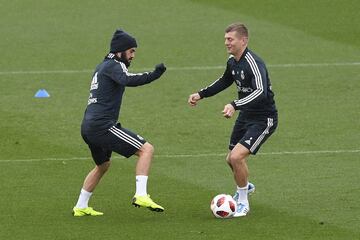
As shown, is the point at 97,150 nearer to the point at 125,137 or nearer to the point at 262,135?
the point at 125,137

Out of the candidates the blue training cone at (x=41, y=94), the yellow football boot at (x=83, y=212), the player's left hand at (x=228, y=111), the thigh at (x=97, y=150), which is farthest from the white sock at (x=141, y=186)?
the blue training cone at (x=41, y=94)

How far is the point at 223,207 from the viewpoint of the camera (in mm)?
14781

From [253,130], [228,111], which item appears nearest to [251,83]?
[253,130]

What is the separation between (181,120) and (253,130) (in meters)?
5.89

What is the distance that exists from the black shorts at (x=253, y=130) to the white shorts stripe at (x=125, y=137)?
4.42 feet

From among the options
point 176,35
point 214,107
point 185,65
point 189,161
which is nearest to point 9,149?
point 189,161

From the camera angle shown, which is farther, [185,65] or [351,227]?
[185,65]

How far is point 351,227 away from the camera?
46.8 ft

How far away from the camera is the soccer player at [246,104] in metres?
15.0

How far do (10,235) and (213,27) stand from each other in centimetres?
1455

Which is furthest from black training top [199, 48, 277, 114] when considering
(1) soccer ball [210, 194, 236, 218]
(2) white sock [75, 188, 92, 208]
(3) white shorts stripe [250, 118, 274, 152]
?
(2) white sock [75, 188, 92, 208]

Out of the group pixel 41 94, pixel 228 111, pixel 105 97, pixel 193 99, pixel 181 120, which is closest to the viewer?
pixel 228 111

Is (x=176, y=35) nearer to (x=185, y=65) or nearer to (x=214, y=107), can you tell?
(x=185, y=65)

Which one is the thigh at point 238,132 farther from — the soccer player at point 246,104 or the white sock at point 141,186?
the white sock at point 141,186
